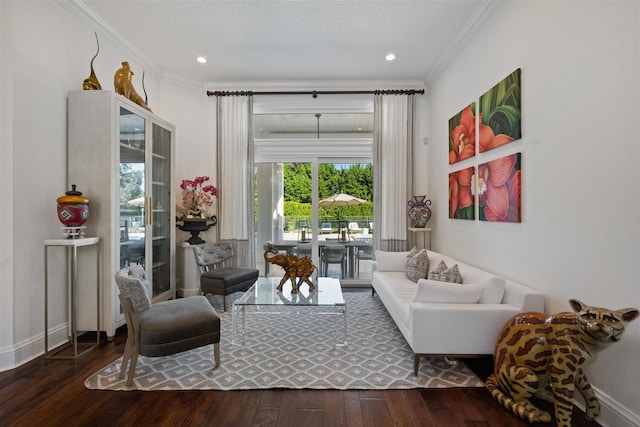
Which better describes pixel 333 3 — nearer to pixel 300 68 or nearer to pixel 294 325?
pixel 300 68

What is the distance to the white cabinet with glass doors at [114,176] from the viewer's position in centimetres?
310

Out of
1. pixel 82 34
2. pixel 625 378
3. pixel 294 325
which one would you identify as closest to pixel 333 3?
pixel 82 34

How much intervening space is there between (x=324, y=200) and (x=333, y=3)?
113 inches

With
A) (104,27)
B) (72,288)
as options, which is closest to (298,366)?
(72,288)

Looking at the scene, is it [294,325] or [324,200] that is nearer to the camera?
[294,325]

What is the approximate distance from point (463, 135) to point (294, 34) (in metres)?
2.28

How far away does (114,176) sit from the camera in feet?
10.3

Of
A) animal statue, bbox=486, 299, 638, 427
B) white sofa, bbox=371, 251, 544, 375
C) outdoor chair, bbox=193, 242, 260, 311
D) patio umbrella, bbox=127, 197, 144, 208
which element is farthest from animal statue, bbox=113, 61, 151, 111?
animal statue, bbox=486, 299, 638, 427

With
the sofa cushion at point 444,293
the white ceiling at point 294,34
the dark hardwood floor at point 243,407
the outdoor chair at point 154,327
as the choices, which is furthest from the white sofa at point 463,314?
the white ceiling at point 294,34

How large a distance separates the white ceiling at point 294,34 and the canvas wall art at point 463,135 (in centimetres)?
85

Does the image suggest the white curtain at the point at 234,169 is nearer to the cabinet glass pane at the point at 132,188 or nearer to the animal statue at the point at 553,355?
the cabinet glass pane at the point at 132,188

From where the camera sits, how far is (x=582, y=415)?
1.97 metres

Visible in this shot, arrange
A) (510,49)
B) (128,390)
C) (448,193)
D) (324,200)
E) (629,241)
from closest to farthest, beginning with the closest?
(629,241), (128,390), (510,49), (448,193), (324,200)

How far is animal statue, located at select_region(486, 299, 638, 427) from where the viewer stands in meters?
1.68
